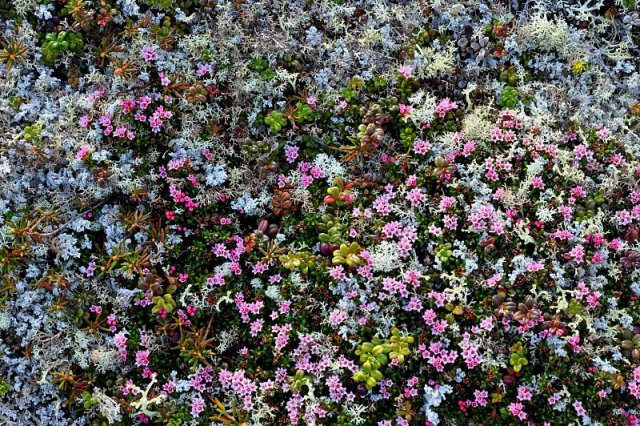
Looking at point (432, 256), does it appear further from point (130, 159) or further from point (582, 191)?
point (130, 159)

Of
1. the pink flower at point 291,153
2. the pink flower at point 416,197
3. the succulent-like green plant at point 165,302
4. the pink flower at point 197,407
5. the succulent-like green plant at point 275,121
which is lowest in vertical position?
the pink flower at point 197,407

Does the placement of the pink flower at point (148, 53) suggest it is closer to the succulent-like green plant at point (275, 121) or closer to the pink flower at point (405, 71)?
the succulent-like green plant at point (275, 121)

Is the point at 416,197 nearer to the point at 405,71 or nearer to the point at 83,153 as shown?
the point at 405,71

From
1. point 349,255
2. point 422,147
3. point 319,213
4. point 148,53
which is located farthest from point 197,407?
point 148,53

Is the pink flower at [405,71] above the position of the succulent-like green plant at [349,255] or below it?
above

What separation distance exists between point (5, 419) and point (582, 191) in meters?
4.71

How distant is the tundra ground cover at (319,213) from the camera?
438 centimetres

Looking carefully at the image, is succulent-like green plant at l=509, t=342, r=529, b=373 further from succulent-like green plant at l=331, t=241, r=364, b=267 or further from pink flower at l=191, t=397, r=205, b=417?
pink flower at l=191, t=397, r=205, b=417

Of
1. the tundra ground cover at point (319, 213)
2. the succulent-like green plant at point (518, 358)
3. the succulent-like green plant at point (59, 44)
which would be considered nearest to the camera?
the succulent-like green plant at point (518, 358)

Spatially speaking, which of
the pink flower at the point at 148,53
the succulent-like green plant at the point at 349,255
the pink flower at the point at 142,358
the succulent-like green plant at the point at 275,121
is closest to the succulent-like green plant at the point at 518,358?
the succulent-like green plant at the point at 349,255

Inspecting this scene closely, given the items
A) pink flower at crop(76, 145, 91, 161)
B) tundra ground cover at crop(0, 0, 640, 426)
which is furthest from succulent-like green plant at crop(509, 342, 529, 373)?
pink flower at crop(76, 145, 91, 161)

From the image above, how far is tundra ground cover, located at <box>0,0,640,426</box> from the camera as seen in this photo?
438cm

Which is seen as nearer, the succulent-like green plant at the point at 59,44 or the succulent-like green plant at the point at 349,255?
the succulent-like green plant at the point at 349,255

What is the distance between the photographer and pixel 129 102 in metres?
4.80
